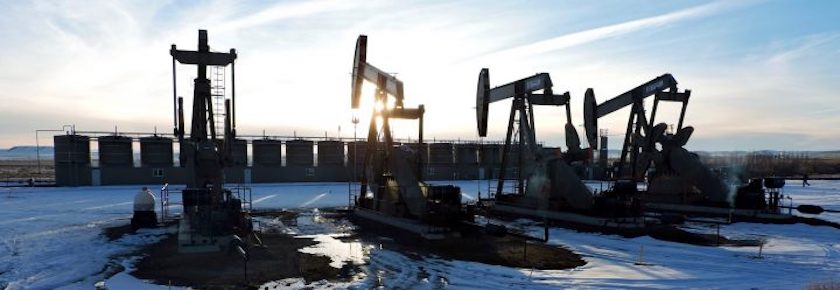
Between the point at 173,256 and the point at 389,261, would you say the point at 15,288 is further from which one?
the point at 389,261

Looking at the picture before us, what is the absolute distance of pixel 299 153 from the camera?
118 feet

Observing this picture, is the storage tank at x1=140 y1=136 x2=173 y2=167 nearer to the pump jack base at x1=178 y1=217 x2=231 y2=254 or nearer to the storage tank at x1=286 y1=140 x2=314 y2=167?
the storage tank at x1=286 y1=140 x2=314 y2=167

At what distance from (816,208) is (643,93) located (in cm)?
686

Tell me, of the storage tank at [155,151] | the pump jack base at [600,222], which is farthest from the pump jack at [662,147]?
the storage tank at [155,151]

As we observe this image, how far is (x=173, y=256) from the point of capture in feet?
38.7

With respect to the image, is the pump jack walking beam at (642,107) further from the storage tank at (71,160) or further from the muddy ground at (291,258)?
the storage tank at (71,160)

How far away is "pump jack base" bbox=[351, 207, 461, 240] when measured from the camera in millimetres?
14156

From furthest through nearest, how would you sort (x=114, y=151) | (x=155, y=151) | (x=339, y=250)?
(x=155, y=151)
(x=114, y=151)
(x=339, y=250)

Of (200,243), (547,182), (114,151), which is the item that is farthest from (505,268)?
(114,151)

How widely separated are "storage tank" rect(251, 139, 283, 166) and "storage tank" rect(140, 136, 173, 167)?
4.61m

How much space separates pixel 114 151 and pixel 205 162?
20.2 meters

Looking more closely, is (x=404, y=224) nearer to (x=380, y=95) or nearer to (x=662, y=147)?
(x=380, y=95)

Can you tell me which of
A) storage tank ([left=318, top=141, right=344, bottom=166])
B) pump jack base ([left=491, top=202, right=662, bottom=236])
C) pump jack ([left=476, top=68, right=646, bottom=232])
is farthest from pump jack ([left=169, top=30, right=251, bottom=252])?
storage tank ([left=318, top=141, right=344, bottom=166])

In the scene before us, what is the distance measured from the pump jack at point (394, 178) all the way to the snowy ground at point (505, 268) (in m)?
1.85
